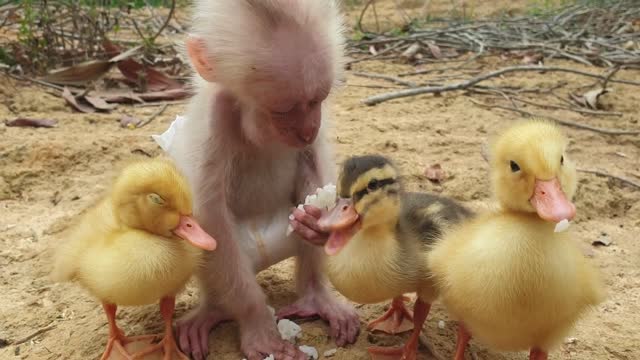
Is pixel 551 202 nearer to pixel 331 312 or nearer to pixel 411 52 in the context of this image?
pixel 331 312

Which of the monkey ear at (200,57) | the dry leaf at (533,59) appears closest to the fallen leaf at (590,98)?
the dry leaf at (533,59)

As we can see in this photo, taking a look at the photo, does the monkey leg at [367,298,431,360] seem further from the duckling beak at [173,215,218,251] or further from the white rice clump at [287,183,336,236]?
the duckling beak at [173,215,218,251]

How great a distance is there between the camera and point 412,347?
7.32 feet

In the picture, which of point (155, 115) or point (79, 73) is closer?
A: point (155, 115)

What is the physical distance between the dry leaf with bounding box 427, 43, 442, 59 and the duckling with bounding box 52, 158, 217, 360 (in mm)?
5552

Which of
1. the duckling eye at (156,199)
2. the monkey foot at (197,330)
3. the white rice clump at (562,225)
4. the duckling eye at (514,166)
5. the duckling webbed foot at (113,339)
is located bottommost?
the monkey foot at (197,330)

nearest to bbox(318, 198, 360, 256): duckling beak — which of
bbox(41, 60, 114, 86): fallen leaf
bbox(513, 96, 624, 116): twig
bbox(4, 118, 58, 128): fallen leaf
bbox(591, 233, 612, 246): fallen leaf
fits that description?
bbox(591, 233, 612, 246): fallen leaf

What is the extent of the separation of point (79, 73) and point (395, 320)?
4111 millimetres

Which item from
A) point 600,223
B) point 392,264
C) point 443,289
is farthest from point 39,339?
point 600,223

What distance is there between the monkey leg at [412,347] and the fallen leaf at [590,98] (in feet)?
12.1

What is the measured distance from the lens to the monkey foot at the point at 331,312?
2.45 meters

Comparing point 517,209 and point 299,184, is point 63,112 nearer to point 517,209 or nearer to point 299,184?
point 299,184

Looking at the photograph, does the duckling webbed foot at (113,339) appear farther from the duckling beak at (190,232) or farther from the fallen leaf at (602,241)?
the fallen leaf at (602,241)

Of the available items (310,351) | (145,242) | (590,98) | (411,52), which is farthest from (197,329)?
(411,52)
